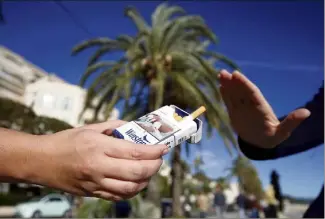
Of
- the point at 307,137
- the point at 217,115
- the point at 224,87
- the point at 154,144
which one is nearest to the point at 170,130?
the point at 154,144

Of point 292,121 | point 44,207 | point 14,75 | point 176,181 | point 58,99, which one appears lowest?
point 292,121

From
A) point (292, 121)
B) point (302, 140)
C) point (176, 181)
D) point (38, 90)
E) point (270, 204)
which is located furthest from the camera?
point (38, 90)

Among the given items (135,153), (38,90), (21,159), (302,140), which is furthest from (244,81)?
(38,90)

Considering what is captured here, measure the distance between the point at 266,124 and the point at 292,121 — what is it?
0.48 ft

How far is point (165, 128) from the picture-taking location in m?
0.87

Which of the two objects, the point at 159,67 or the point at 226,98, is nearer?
the point at 226,98

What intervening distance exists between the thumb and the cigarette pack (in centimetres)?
48

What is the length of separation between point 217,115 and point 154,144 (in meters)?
8.11

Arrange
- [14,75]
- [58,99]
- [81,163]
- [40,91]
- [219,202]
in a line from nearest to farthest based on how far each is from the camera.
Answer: [81,163], [219,202], [40,91], [58,99], [14,75]

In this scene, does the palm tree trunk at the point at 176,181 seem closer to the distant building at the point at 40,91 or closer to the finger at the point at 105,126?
the distant building at the point at 40,91

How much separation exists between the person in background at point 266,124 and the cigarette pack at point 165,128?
45cm

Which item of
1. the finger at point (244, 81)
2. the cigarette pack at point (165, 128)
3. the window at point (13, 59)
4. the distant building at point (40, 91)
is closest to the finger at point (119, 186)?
the cigarette pack at point (165, 128)

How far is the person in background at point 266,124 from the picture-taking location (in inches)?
52.9

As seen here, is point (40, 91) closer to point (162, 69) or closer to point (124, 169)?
point (162, 69)
